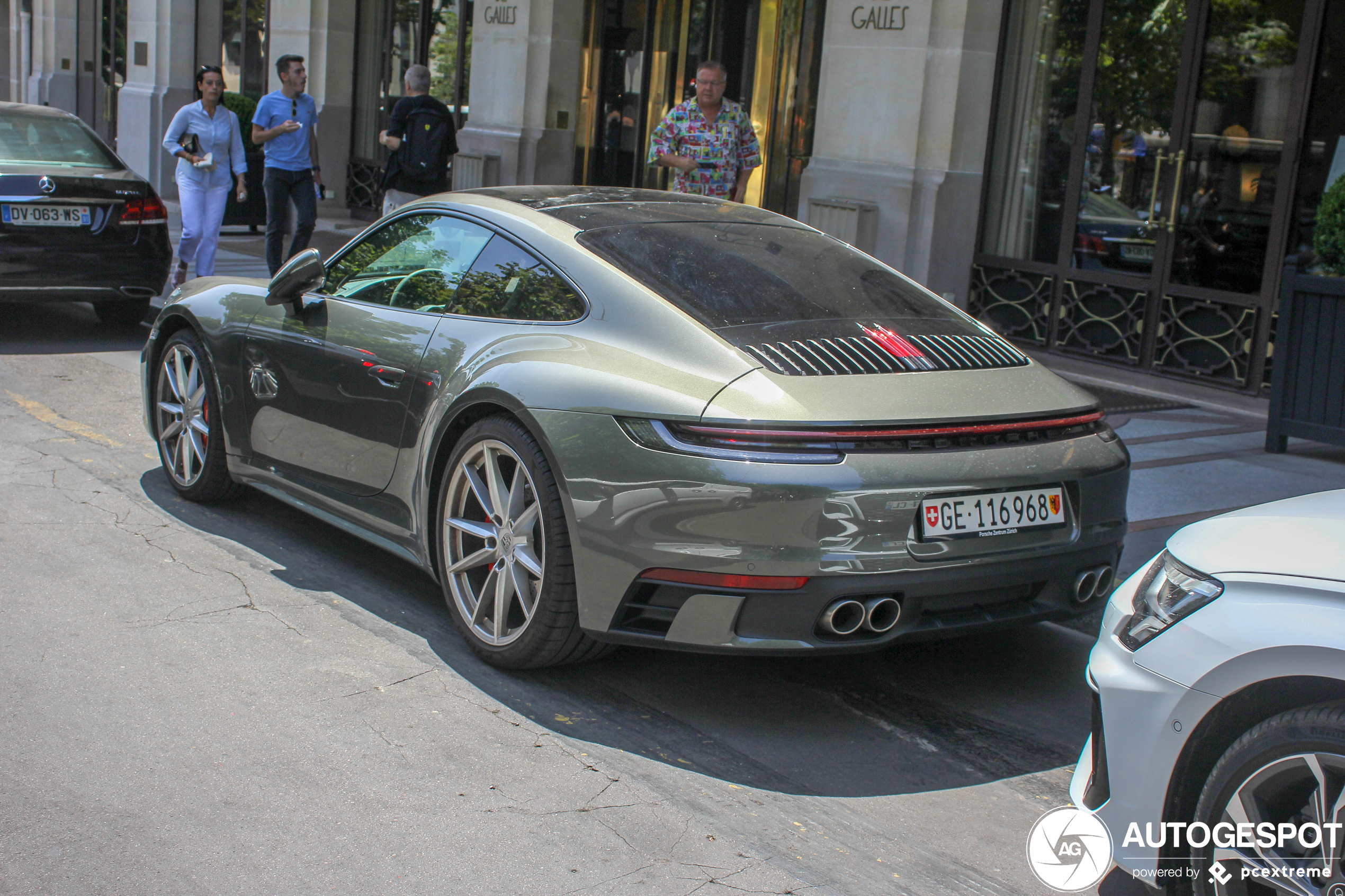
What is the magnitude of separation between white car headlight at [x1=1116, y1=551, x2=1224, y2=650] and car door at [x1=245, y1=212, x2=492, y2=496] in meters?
2.40

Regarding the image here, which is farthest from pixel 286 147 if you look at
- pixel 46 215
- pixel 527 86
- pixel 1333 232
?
pixel 1333 232

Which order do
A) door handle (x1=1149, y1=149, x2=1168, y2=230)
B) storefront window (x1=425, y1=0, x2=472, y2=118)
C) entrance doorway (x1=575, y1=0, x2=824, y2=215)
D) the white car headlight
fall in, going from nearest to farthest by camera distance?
the white car headlight → door handle (x1=1149, y1=149, x2=1168, y2=230) → entrance doorway (x1=575, y1=0, x2=824, y2=215) → storefront window (x1=425, y1=0, x2=472, y2=118)

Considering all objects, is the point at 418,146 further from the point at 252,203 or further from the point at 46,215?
the point at 252,203

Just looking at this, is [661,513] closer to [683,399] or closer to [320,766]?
[683,399]

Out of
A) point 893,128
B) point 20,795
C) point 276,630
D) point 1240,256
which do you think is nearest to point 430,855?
point 20,795

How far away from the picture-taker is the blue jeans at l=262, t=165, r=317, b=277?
37.4 feet

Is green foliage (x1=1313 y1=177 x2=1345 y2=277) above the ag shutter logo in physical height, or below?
above

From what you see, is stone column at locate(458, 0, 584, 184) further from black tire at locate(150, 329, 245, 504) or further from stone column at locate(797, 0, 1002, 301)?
black tire at locate(150, 329, 245, 504)

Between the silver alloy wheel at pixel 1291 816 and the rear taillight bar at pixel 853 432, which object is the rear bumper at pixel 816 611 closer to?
the rear taillight bar at pixel 853 432

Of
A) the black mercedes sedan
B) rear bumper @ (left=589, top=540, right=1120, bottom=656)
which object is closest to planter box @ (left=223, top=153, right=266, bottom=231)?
the black mercedes sedan

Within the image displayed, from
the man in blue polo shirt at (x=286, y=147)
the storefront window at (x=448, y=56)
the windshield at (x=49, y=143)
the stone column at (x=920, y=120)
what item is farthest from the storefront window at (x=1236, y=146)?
the storefront window at (x=448, y=56)

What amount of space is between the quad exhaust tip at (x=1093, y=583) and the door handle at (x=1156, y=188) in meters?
6.53

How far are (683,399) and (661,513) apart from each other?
12.1 inches

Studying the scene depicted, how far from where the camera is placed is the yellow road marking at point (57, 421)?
6758 mm
